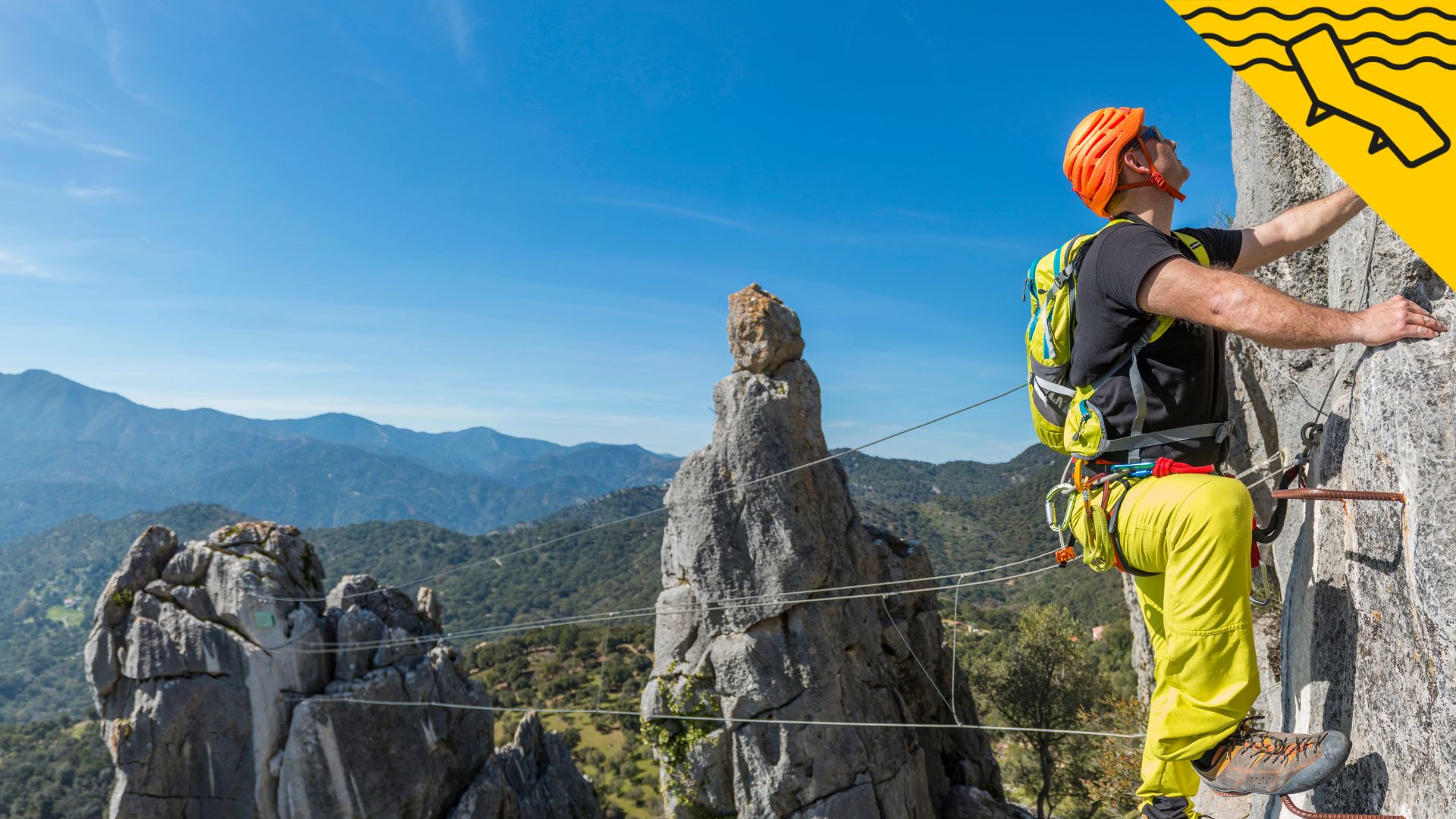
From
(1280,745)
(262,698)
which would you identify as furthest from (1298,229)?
(262,698)

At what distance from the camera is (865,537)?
14.9 meters

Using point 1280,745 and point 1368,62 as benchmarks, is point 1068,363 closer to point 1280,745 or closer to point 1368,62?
point 1368,62

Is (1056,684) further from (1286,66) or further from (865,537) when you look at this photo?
(1286,66)

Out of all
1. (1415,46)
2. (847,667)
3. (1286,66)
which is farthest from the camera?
(847,667)

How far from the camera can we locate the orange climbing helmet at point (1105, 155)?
3619mm

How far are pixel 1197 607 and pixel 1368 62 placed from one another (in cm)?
216

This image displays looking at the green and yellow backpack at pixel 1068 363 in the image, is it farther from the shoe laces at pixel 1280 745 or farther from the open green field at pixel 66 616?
the open green field at pixel 66 616

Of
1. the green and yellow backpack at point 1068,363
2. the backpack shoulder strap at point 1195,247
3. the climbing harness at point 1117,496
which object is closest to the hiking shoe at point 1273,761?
the climbing harness at point 1117,496

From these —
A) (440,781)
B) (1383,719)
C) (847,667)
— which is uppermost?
(1383,719)

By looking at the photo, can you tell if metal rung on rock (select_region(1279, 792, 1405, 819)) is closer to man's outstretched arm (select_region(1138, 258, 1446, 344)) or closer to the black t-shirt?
the black t-shirt

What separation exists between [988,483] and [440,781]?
252 ft

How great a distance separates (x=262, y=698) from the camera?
1558 cm

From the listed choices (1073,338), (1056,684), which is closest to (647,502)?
(1056,684)

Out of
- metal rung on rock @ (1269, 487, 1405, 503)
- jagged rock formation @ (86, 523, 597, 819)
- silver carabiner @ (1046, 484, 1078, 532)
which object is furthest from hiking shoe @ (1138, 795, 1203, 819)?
jagged rock formation @ (86, 523, 597, 819)
